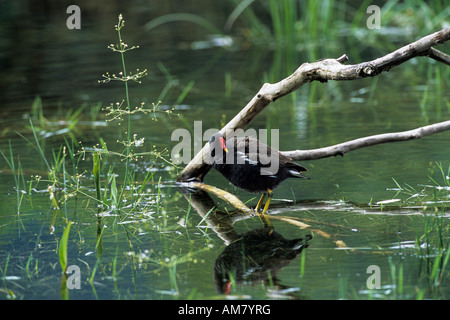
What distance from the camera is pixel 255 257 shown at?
14.4 feet

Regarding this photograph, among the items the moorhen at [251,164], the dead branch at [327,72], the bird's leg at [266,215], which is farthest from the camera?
the moorhen at [251,164]

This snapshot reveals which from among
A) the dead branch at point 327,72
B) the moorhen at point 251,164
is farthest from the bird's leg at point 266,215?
the dead branch at point 327,72

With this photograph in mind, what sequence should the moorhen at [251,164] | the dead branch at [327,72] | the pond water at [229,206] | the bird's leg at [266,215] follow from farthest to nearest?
1. the moorhen at [251,164]
2. the bird's leg at [266,215]
3. the dead branch at [327,72]
4. the pond water at [229,206]

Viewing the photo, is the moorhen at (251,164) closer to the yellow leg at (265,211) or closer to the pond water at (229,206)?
the yellow leg at (265,211)

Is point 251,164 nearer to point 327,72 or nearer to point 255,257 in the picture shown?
point 327,72

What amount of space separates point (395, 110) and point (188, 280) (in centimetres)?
510

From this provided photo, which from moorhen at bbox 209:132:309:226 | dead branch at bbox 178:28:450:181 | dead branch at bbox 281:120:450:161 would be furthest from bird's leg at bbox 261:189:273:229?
dead branch at bbox 178:28:450:181

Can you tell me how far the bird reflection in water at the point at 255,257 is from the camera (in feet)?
13.2

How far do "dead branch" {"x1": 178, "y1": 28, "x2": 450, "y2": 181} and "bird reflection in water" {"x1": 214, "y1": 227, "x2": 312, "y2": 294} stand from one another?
1.10m

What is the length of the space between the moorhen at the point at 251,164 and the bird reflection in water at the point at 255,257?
413 mm

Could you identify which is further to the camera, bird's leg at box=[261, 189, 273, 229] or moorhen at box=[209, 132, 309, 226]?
moorhen at box=[209, 132, 309, 226]

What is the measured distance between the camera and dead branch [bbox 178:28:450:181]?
455 cm

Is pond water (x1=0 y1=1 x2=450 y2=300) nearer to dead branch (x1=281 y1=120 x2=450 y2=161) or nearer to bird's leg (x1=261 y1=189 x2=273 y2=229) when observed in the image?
bird's leg (x1=261 y1=189 x2=273 y2=229)

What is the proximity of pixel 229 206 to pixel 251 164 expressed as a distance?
530 mm
